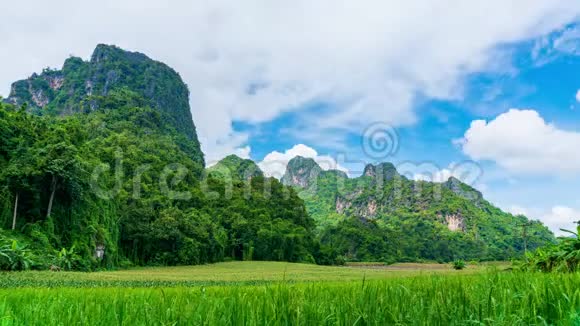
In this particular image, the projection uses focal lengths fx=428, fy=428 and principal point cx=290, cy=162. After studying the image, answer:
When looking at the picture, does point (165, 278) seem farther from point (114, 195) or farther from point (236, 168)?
point (236, 168)

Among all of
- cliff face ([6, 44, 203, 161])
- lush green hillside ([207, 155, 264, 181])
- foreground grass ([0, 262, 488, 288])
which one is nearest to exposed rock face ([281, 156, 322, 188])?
lush green hillside ([207, 155, 264, 181])

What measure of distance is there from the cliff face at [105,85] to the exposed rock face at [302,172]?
108ft

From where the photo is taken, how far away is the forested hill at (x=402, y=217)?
194 ft

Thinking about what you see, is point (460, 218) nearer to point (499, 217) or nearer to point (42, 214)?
point (499, 217)

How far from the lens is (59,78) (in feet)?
298

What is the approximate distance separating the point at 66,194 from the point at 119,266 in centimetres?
701

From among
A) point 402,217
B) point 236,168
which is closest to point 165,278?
point 236,168

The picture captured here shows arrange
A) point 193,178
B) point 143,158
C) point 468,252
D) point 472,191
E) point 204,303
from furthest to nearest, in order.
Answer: point 472,191 → point 468,252 → point 193,178 → point 143,158 → point 204,303

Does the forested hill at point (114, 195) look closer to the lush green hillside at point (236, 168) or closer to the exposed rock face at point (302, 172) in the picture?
the lush green hillside at point (236, 168)

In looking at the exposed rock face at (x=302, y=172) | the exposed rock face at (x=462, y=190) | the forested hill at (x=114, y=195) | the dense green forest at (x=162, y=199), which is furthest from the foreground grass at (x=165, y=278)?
the exposed rock face at (x=302, y=172)

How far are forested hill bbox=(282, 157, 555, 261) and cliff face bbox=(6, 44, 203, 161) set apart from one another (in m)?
33.5

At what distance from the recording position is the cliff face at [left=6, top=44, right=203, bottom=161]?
8144cm

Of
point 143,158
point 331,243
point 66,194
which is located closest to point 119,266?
point 66,194

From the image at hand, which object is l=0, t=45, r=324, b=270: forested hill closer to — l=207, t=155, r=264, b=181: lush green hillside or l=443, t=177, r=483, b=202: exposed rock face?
l=207, t=155, r=264, b=181: lush green hillside
